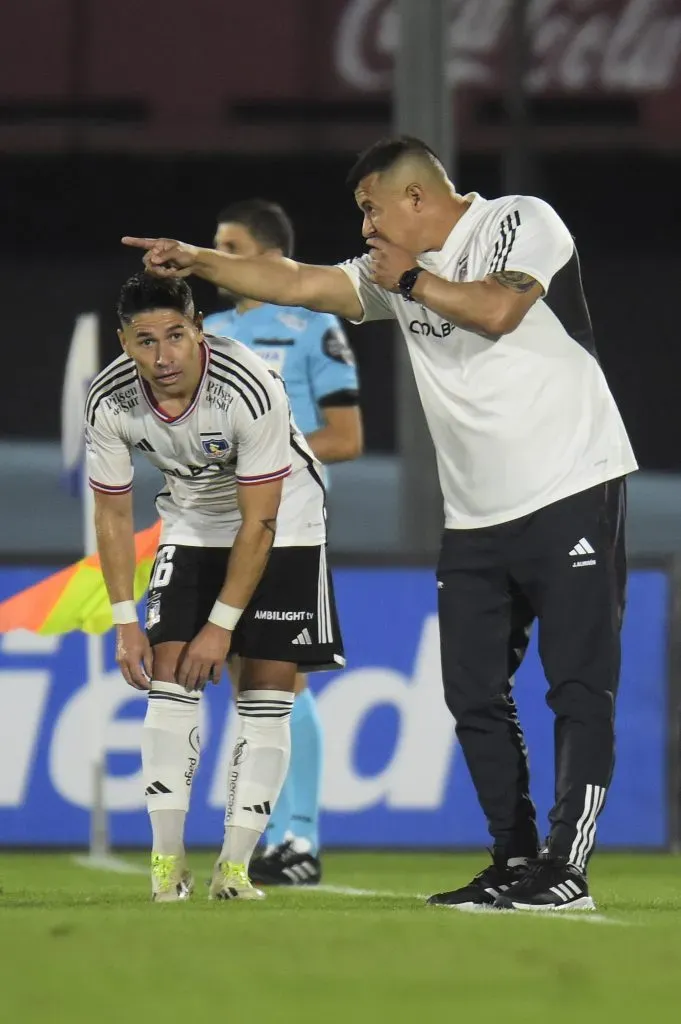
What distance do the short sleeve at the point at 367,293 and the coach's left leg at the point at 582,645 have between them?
732mm

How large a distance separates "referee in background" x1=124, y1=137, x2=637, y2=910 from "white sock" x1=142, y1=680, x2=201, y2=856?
25.7 inches

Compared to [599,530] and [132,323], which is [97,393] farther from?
[599,530]

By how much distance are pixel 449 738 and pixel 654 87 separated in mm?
16662

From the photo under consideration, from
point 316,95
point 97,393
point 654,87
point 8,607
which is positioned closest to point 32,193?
point 316,95

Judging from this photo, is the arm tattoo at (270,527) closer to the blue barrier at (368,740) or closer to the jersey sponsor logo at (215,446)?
the jersey sponsor logo at (215,446)

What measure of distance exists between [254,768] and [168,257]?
129 centimetres

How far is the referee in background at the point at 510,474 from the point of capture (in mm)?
5074

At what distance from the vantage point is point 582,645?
202 inches

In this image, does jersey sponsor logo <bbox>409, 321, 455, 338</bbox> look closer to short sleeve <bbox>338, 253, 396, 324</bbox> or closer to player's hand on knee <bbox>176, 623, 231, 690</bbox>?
short sleeve <bbox>338, 253, 396, 324</bbox>

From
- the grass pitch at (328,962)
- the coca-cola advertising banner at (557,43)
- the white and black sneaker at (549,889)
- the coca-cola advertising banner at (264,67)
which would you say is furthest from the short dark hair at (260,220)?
the coca-cola advertising banner at (264,67)

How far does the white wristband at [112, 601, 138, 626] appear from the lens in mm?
5398

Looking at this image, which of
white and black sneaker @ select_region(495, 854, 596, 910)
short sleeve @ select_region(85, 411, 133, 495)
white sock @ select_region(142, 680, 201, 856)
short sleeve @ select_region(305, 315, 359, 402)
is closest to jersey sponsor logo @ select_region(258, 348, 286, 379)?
short sleeve @ select_region(305, 315, 359, 402)

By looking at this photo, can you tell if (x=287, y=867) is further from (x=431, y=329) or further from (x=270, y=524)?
(x=431, y=329)

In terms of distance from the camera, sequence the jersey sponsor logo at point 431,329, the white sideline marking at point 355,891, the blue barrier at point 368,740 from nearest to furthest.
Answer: the jersey sponsor logo at point 431,329 < the white sideline marking at point 355,891 < the blue barrier at point 368,740
